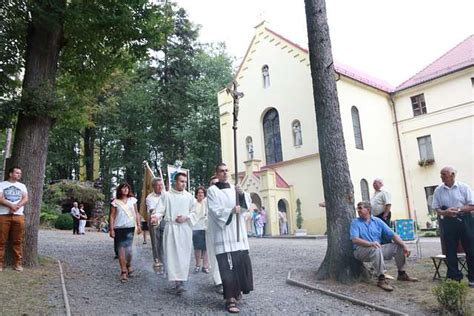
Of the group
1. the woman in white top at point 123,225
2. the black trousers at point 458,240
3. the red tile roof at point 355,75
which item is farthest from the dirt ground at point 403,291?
the red tile roof at point 355,75

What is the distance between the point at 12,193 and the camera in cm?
785

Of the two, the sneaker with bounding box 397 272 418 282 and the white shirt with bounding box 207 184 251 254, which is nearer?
the white shirt with bounding box 207 184 251 254

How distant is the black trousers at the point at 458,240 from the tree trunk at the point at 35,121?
24.7ft

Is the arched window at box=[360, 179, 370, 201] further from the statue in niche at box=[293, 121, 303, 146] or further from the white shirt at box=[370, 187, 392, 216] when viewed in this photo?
the white shirt at box=[370, 187, 392, 216]

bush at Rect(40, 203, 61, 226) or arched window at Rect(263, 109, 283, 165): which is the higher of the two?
arched window at Rect(263, 109, 283, 165)

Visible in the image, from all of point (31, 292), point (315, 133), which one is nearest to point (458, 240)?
point (31, 292)

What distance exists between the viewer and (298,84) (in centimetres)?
2645

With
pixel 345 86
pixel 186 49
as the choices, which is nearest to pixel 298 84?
pixel 345 86

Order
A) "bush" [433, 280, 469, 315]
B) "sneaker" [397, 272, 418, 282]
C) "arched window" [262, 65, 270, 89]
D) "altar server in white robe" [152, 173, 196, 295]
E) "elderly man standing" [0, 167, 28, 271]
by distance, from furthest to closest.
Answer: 1. "arched window" [262, 65, 270, 89]
2. "elderly man standing" [0, 167, 28, 271]
3. "sneaker" [397, 272, 418, 282]
4. "altar server in white robe" [152, 173, 196, 295]
5. "bush" [433, 280, 469, 315]

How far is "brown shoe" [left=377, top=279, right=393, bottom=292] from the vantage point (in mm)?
7105

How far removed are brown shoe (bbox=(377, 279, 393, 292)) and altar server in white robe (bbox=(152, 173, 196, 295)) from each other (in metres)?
3.20

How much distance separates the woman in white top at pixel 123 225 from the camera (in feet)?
25.5

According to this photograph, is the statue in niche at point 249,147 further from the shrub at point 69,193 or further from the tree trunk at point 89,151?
the tree trunk at point 89,151

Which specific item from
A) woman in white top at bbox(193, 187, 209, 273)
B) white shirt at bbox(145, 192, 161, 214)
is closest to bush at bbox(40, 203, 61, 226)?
white shirt at bbox(145, 192, 161, 214)
